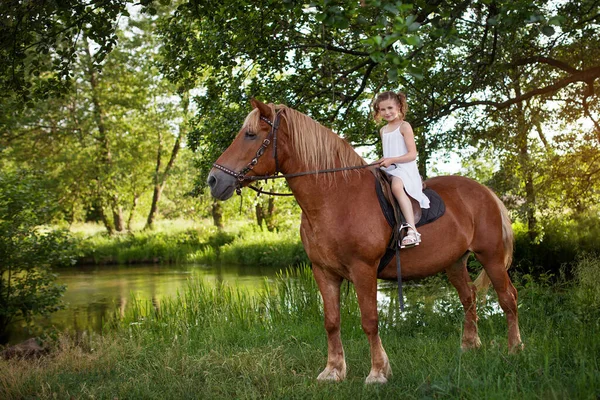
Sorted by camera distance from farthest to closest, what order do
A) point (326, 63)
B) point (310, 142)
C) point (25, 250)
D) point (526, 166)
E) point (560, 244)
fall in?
point (560, 244)
point (526, 166)
point (25, 250)
point (326, 63)
point (310, 142)

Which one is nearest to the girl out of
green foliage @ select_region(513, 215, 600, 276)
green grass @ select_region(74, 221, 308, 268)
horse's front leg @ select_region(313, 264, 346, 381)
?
horse's front leg @ select_region(313, 264, 346, 381)

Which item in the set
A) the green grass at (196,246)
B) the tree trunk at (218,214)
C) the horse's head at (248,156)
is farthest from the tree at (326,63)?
the tree trunk at (218,214)

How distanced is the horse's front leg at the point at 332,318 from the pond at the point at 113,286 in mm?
5161

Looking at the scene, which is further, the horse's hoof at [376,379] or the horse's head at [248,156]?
the horse's hoof at [376,379]

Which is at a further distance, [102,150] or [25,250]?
[102,150]

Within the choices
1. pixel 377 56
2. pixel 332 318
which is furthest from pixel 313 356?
pixel 377 56

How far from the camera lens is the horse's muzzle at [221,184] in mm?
4074

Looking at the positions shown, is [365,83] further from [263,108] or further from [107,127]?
[107,127]

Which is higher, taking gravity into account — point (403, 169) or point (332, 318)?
point (403, 169)

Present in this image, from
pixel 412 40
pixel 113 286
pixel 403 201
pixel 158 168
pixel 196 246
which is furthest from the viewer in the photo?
pixel 158 168

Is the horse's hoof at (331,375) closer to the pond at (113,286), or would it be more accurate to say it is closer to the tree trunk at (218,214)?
the pond at (113,286)

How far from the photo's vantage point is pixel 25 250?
409 inches

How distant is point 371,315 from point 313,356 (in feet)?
4.12

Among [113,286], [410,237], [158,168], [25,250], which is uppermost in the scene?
[158,168]
